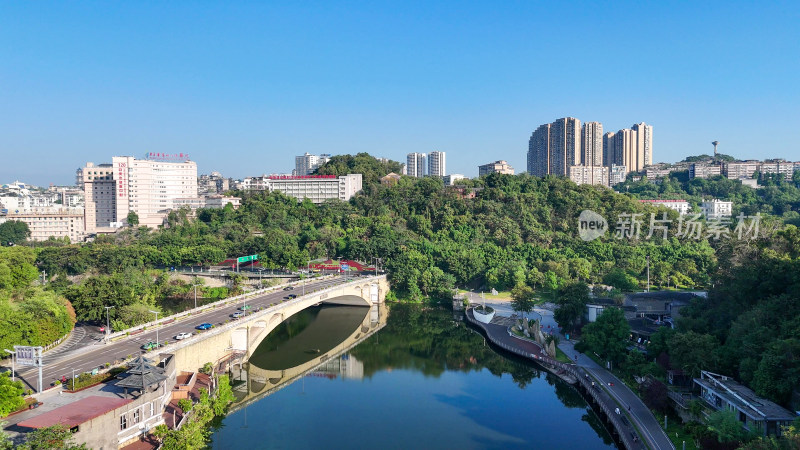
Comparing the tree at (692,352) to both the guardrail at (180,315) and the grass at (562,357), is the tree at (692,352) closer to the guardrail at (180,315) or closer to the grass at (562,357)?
the grass at (562,357)

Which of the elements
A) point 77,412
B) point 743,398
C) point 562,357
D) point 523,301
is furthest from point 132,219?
point 743,398

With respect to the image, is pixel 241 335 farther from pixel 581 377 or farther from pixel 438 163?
pixel 438 163

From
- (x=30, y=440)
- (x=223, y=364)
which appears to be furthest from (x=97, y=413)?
(x=223, y=364)

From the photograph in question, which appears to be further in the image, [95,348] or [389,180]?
[389,180]

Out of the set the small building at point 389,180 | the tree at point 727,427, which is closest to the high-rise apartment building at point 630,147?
the small building at point 389,180

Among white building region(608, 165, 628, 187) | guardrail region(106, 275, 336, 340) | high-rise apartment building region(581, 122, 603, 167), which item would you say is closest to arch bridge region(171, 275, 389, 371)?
guardrail region(106, 275, 336, 340)

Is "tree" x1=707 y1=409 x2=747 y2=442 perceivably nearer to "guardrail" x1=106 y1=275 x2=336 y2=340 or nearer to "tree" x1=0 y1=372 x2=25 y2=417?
"tree" x1=0 y1=372 x2=25 y2=417
